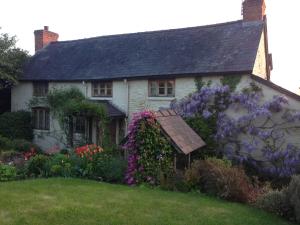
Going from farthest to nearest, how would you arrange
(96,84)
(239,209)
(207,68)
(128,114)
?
(96,84) → (128,114) → (207,68) → (239,209)

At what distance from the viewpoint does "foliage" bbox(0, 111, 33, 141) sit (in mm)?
22391

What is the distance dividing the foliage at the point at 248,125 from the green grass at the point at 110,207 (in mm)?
5762

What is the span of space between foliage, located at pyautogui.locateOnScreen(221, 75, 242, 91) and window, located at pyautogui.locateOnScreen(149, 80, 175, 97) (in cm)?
289

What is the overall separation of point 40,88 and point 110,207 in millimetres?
17300

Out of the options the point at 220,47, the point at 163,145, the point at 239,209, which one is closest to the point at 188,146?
the point at 163,145

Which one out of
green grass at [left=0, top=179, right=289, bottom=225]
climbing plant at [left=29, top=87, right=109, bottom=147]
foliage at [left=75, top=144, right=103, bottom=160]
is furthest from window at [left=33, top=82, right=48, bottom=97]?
green grass at [left=0, top=179, right=289, bottom=225]

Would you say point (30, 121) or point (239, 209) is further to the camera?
point (30, 121)

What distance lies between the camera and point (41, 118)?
2308cm

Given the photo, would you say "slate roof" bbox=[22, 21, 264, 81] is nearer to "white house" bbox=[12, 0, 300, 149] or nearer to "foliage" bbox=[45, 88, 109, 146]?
"white house" bbox=[12, 0, 300, 149]

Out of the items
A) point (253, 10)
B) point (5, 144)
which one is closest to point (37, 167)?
point (5, 144)

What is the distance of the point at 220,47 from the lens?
17828 mm

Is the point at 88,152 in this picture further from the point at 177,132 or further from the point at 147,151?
the point at 177,132

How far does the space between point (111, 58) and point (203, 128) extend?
851 cm

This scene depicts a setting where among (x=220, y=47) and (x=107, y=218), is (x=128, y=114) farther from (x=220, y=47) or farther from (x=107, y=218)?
(x=107, y=218)
